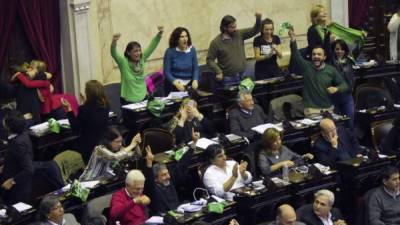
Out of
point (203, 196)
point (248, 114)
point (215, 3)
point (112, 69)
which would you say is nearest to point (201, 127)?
point (248, 114)

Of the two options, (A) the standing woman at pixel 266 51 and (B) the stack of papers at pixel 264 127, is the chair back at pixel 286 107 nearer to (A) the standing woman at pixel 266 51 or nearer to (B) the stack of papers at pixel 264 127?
(B) the stack of papers at pixel 264 127

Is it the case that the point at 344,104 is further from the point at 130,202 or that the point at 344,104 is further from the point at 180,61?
the point at 130,202

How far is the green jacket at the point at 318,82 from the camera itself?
597 inches

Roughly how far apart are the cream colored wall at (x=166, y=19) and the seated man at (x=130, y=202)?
4.90m

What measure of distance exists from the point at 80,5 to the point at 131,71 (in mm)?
1873

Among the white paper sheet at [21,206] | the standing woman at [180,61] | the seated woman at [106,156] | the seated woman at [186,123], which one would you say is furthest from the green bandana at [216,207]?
the standing woman at [180,61]

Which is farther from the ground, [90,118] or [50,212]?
[90,118]

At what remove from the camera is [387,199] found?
12.8 meters

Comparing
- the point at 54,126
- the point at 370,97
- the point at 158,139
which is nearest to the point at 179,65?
the point at 158,139

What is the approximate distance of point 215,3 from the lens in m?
18.4

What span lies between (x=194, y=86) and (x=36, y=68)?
202 centimetres

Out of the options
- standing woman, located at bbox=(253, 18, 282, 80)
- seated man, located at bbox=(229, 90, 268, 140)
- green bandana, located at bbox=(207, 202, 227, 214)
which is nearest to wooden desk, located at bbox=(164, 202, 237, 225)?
green bandana, located at bbox=(207, 202, 227, 214)

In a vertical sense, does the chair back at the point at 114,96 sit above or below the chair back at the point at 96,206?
above

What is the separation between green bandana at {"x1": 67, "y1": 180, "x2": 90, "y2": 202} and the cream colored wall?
15.2 ft
